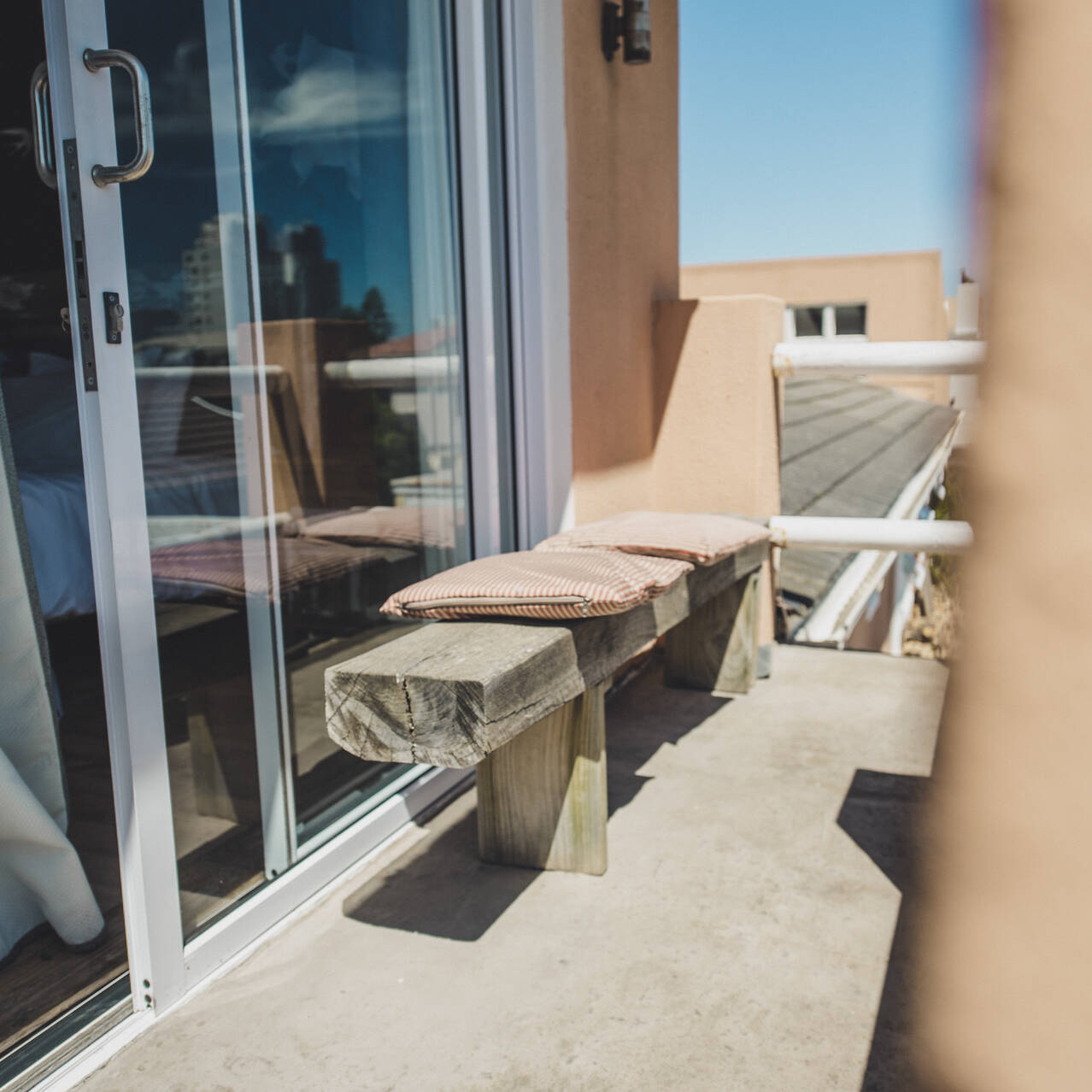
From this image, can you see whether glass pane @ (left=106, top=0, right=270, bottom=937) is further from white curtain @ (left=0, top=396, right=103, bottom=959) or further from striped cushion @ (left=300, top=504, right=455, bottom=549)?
striped cushion @ (left=300, top=504, right=455, bottom=549)

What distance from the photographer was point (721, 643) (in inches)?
144

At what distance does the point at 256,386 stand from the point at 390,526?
690 millimetres

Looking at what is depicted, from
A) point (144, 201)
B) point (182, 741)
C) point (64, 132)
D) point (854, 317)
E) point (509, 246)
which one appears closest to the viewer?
point (64, 132)

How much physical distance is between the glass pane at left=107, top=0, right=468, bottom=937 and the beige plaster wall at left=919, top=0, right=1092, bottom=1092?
1714mm

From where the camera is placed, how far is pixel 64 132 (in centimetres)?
157

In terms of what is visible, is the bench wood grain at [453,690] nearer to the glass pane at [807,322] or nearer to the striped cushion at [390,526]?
the striped cushion at [390,526]

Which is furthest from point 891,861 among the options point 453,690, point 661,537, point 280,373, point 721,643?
point 280,373

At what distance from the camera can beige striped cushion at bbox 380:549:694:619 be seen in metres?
2.09

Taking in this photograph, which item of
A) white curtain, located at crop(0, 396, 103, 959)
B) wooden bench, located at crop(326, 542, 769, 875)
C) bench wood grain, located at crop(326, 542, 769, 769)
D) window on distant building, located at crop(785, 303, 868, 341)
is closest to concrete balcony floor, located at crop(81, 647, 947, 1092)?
wooden bench, located at crop(326, 542, 769, 875)

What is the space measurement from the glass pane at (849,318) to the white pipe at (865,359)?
20.6 meters

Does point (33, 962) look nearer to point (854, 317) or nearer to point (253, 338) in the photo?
point (253, 338)

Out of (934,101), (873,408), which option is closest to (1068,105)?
(934,101)

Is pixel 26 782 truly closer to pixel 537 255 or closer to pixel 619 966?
pixel 619 966

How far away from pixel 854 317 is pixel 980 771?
80.8ft
